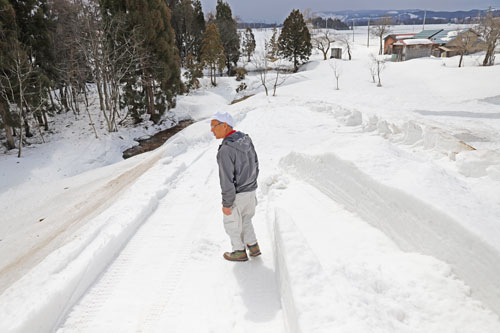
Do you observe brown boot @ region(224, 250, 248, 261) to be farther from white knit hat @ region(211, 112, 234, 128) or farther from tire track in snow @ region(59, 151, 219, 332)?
white knit hat @ region(211, 112, 234, 128)

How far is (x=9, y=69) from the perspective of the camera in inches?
461

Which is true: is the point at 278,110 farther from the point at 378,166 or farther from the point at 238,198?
the point at 238,198

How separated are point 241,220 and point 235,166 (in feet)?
1.98

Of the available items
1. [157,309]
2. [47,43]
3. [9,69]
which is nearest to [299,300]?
[157,309]

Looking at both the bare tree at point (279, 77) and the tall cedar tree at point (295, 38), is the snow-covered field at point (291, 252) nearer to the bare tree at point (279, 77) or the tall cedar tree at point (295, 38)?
the bare tree at point (279, 77)

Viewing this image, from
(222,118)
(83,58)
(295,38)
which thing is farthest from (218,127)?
(295,38)

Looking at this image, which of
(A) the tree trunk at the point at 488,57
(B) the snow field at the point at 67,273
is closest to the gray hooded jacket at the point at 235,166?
(B) the snow field at the point at 67,273

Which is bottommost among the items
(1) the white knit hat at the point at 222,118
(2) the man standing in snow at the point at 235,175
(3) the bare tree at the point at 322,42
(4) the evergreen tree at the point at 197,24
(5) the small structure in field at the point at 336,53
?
(2) the man standing in snow at the point at 235,175

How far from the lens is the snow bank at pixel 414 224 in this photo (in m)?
2.19

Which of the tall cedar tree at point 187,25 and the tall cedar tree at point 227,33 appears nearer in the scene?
the tall cedar tree at point 227,33

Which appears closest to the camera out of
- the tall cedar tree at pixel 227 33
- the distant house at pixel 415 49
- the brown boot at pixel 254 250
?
the brown boot at pixel 254 250

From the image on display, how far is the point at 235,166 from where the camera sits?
2.83 metres

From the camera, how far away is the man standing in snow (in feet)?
9.13

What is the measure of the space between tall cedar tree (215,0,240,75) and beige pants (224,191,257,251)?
3453cm
